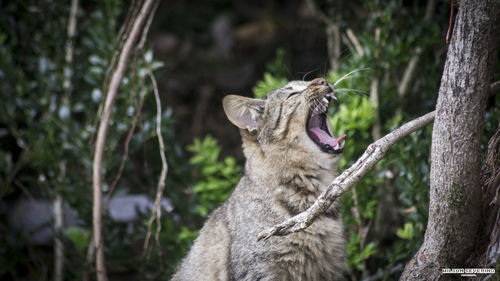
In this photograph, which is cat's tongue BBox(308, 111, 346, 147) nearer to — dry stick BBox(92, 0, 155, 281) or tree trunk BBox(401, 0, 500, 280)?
tree trunk BBox(401, 0, 500, 280)

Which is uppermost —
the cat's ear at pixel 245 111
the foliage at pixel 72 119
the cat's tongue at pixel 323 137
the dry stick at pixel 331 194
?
Answer: the foliage at pixel 72 119

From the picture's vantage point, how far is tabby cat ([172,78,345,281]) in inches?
114

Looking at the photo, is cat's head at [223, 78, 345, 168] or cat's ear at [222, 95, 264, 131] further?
cat's ear at [222, 95, 264, 131]

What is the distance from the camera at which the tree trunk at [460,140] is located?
6.79 feet

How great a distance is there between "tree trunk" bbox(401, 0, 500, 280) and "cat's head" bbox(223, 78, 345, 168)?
862mm

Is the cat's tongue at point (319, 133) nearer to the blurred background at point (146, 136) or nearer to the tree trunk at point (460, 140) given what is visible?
the blurred background at point (146, 136)

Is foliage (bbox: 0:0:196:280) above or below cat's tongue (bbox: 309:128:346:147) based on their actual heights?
above

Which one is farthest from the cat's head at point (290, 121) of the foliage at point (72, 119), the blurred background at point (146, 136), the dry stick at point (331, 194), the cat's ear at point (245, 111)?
the foliage at point (72, 119)

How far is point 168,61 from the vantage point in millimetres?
7961

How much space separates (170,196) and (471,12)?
3143mm

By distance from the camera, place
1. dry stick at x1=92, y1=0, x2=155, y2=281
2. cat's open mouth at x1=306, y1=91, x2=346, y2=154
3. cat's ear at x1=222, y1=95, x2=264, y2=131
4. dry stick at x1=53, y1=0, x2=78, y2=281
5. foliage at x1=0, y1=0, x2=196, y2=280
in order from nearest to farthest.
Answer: cat's open mouth at x1=306, y1=91, x2=346, y2=154
cat's ear at x1=222, y1=95, x2=264, y2=131
dry stick at x1=92, y1=0, x2=155, y2=281
foliage at x1=0, y1=0, x2=196, y2=280
dry stick at x1=53, y1=0, x2=78, y2=281

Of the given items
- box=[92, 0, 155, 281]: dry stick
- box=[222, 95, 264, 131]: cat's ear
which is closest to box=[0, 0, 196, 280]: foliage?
box=[92, 0, 155, 281]: dry stick

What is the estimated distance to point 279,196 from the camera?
9.98 feet

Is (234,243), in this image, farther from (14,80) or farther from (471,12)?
(14,80)
